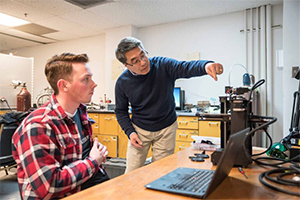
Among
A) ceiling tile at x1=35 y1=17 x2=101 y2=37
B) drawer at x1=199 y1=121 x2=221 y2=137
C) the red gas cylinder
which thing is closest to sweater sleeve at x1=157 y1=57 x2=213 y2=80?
drawer at x1=199 y1=121 x2=221 y2=137

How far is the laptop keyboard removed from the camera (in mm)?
718

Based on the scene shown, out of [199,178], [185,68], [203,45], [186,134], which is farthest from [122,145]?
[199,178]

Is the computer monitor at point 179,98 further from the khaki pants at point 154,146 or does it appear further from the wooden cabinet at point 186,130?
the khaki pants at point 154,146

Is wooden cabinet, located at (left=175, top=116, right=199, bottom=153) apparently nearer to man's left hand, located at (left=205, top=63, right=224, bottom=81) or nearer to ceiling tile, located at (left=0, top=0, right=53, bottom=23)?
man's left hand, located at (left=205, top=63, right=224, bottom=81)

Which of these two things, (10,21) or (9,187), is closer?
(9,187)

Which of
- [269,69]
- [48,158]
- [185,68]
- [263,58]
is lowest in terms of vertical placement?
[48,158]

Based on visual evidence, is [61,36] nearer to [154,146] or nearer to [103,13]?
[103,13]

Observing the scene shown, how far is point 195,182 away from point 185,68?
0.87 meters

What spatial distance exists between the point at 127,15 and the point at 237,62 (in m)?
2.01

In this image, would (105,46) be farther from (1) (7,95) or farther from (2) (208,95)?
(2) (208,95)

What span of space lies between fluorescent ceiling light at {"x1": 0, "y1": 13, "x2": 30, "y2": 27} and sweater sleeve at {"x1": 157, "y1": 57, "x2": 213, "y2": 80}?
3.97 m

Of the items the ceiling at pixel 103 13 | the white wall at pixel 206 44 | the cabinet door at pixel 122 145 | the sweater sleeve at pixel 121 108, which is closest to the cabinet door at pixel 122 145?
the cabinet door at pixel 122 145

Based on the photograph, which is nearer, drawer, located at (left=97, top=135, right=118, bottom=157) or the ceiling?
the ceiling

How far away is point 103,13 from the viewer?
4.08 m
